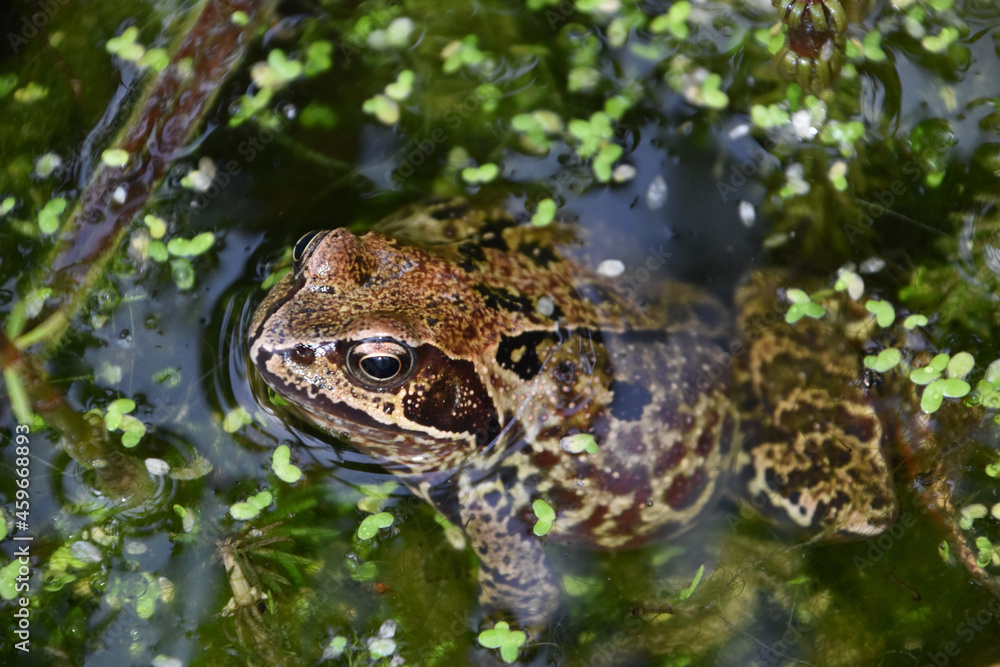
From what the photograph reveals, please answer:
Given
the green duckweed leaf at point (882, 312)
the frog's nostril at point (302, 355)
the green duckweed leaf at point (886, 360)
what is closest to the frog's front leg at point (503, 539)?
the frog's nostril at point (302, 355)

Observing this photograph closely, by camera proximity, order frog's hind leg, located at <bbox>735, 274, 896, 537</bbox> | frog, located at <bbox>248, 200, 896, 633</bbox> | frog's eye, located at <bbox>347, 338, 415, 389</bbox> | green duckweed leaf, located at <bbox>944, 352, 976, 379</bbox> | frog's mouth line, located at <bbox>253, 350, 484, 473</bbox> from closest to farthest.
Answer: frog's eye, located at <bbox>347, 338, 415, 389</bbox> < frog's mouth line, located at <bbox>253, 350, 484, 473</bbox> < frog, located at <bbox>248, 200, 896, 633</bbox> < green duckweed leaf, located at <bbox>944, 352, 976, 379</bbox> < frog's hind leg, located at <bbox>735, 274, 896, 537</bbox>

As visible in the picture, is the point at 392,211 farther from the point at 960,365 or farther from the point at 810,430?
the point at 960,365

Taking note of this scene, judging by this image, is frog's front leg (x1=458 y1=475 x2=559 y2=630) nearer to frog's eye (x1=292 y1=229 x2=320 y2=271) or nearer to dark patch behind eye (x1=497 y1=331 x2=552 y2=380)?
dark patch behind eye (x1=497 y1=331 x2=552 y2=380)

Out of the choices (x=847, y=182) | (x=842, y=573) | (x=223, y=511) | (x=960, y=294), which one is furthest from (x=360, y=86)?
(x=842, y=573)

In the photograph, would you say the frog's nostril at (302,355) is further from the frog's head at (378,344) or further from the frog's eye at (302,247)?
the frog's eye at (302,247)

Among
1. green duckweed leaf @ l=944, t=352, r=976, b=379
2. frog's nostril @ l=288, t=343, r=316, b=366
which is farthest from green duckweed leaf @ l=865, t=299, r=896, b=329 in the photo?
frog's nostril @ l=288, t=343, r=316, b=366

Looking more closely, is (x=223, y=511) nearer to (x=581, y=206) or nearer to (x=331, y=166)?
(x=331, y=166)
